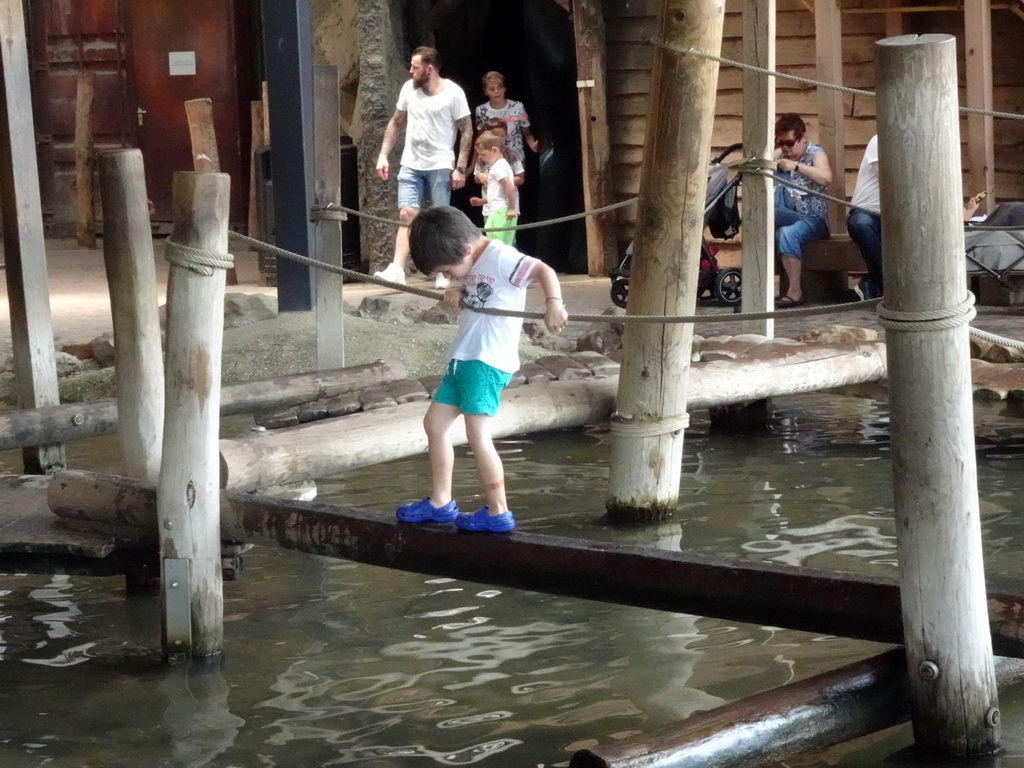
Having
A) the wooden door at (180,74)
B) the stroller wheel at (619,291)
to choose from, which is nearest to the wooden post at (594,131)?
the stroller wheel at (619,291)

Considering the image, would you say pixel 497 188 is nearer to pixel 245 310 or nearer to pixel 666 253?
pixel 245 310

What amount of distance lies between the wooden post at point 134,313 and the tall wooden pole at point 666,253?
1570 millimetres

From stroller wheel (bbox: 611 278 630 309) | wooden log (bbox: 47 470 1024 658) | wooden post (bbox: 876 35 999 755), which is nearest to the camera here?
wooden post (bbox: 876 35 999 755)

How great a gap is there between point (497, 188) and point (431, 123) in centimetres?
63

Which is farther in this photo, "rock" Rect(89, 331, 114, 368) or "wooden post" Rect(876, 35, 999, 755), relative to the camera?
"rock" Rect(89, 331, 114, 368)

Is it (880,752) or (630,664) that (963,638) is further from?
(630,664)

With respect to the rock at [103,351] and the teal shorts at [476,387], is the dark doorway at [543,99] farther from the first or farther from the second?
the teal shorts at [476,387]

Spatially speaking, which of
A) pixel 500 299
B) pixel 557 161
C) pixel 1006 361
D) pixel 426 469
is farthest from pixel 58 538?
pixel 557 161

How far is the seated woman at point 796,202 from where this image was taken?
9.73 metres

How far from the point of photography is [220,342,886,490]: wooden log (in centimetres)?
471

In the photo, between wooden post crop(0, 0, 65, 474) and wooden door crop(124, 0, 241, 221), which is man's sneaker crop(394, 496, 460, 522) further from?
wooden door crop(124, 0, 241, 221)

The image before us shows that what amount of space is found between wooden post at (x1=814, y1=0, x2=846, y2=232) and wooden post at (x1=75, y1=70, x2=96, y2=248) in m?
8.23

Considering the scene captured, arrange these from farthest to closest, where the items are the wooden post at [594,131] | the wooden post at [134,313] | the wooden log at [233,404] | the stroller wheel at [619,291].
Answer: the wooden post at [594,131], the stroller wheel at [619,291], the wooden log at [233,404], the wooden post at [134,313]

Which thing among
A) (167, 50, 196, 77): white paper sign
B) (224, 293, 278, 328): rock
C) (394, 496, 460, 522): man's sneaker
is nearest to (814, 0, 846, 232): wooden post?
(224, 293, 278, 328): rock
